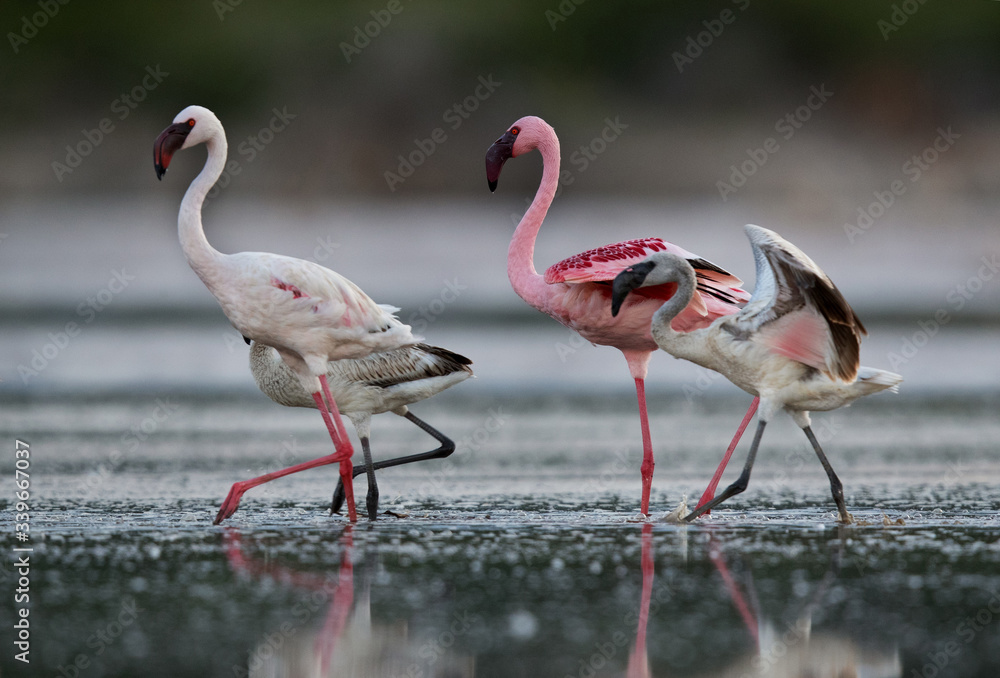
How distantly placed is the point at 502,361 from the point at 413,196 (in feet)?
26.9

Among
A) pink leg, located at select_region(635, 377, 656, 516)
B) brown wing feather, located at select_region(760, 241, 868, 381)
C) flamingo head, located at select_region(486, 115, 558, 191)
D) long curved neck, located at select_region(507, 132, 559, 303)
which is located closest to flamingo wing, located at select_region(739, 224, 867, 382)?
brown wing feather, located at select_region(760, 241, 868, 381)

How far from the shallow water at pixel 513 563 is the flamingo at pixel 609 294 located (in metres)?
0.89

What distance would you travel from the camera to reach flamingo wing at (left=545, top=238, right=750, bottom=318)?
7.86m

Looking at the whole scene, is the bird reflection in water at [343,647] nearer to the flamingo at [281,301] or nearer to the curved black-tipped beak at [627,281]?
the flamingo at [281,301]

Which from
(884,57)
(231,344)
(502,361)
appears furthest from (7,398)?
(884,57)

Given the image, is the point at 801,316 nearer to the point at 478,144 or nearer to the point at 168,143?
the point at 168,143

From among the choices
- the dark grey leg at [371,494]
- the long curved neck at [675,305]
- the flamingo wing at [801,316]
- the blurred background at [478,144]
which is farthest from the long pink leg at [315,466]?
the blurred background at [478,144]

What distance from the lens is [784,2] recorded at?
26422 mm

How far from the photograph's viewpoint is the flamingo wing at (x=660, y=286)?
7863 mm

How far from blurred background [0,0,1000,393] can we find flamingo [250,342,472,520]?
7.74 m

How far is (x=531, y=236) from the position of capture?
862 cm

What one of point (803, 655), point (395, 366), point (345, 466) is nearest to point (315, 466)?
point (345, 466)

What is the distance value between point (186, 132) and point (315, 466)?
2007mm

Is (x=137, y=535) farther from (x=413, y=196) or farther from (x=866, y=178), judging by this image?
(x=866, y=178)
